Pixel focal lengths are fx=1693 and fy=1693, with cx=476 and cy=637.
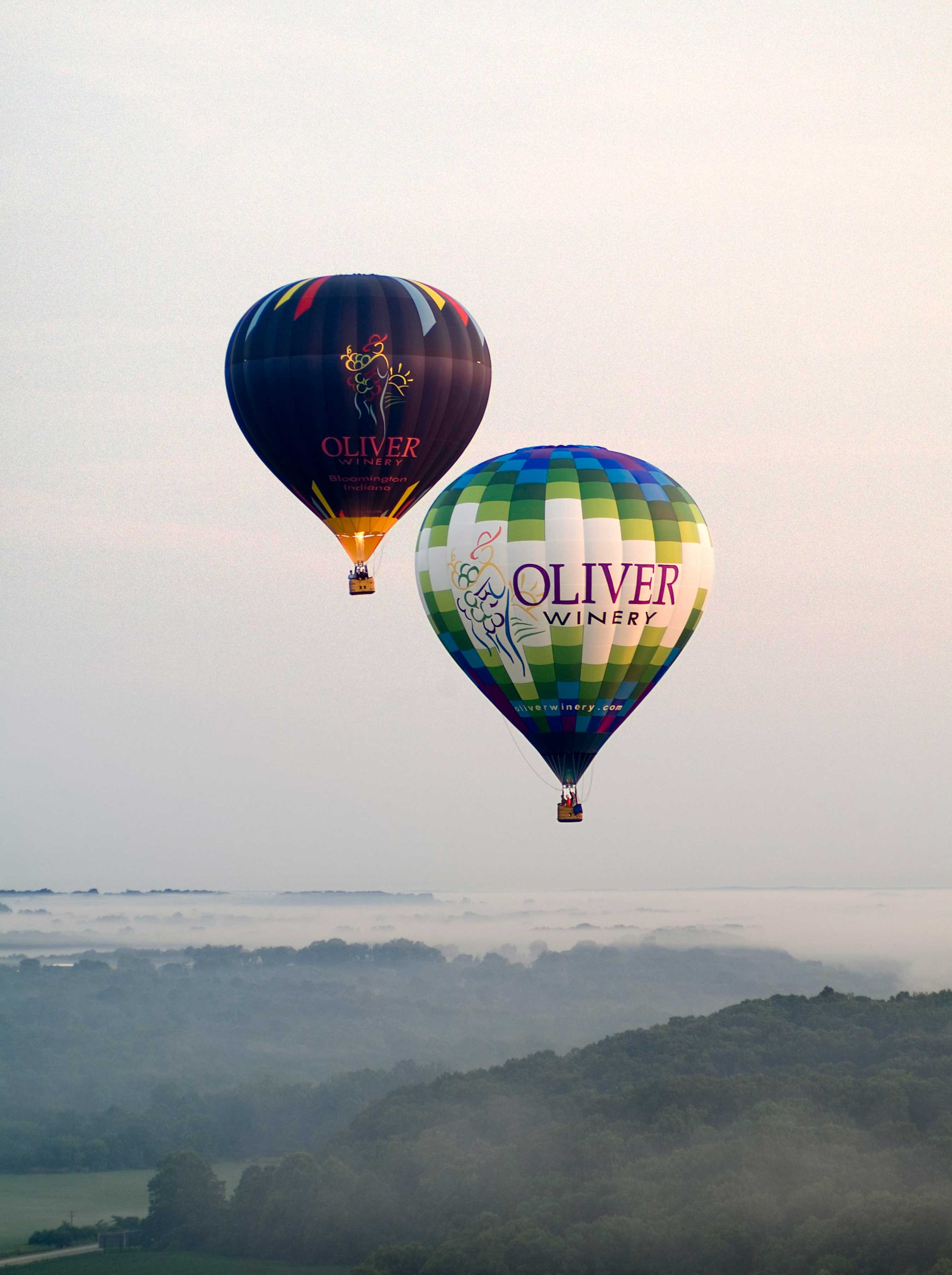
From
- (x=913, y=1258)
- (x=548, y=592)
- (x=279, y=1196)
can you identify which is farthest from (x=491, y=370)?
(x=279, y=1196)

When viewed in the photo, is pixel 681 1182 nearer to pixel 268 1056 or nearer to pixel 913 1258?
pixel 913 1258

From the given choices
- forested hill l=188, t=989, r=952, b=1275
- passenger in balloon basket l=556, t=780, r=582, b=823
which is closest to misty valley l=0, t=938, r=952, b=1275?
forested hill l=188, t=989, r=952, b=1275

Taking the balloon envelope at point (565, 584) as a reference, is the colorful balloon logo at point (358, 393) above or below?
above

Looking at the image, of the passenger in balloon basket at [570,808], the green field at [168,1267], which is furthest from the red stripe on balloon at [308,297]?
the green field at [168,1267]

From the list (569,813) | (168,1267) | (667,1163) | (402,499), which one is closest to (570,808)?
(569,813)

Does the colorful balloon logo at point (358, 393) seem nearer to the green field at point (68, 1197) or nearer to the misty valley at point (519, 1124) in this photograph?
the misty valley at point (519, 1124)
